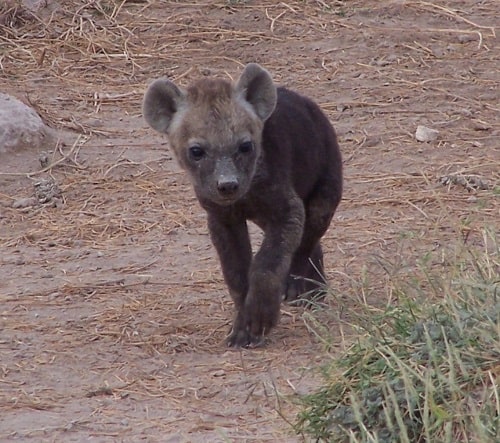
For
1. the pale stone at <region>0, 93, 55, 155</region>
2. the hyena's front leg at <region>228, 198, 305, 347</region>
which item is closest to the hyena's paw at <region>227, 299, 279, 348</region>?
the hyena's front leg at <region>228, 198, 305, 347</region>

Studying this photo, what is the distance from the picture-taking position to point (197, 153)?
601 centimetres

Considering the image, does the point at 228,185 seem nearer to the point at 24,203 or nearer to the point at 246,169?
the point at 246,169

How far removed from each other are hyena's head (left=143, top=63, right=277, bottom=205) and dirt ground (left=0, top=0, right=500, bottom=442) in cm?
75

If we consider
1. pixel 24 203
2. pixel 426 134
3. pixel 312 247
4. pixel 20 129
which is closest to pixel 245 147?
pixel 312 247

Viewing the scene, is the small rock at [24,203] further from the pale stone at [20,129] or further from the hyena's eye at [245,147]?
the hyena's eye at [245,147]

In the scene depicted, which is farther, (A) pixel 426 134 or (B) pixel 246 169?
(A) pixel 426 134

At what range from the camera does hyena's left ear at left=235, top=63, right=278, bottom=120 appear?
6254mm

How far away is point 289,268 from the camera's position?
651 cm

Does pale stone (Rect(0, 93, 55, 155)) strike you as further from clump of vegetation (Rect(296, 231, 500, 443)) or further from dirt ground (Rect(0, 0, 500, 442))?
clump of vegetation (Rect(296, 231, 500, 443))

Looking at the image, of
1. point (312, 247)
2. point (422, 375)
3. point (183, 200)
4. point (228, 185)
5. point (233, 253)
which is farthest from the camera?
point (183, 200)

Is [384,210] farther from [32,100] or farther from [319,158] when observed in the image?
[32,100]

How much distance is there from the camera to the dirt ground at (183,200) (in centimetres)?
537

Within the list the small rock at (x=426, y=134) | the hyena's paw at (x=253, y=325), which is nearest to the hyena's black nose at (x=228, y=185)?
the hyena's paw at (x=253, y=325)

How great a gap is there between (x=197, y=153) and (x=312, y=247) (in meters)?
1.03
